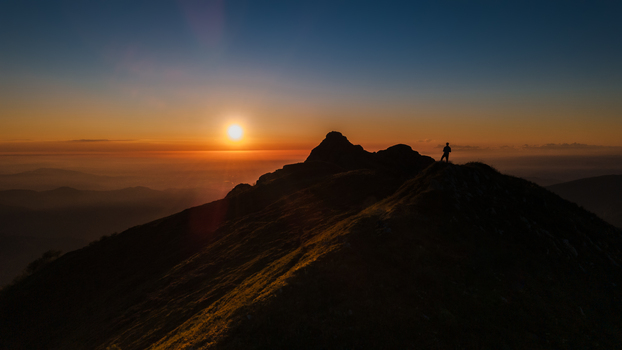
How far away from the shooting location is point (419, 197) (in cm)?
2145

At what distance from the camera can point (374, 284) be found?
45.8ft

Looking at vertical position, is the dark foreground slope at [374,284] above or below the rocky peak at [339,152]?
below

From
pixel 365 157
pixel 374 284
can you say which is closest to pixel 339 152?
pixel 365 157

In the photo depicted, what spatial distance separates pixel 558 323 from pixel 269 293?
14851 millimetres

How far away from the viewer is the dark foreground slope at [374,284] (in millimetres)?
12227

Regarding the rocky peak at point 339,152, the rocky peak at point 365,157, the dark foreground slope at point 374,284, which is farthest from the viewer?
the rocky peak at point 339,152

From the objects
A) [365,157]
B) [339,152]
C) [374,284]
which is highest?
[339,152]

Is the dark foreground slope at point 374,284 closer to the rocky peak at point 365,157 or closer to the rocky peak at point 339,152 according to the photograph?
the rocky peak at point 365,157

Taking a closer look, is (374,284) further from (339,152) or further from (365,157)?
(339,152)

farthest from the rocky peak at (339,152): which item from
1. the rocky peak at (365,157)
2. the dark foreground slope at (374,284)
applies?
the dark foreground slope at (374,284)

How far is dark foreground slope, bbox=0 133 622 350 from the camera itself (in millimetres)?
12227

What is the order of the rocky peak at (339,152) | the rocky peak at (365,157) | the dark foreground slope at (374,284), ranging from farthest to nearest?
the rocky peak at (339,152) < the rocky peak at (365,157) < the dark foreground slope at (374,284)

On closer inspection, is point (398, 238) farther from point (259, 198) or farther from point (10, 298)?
point (10, 298)

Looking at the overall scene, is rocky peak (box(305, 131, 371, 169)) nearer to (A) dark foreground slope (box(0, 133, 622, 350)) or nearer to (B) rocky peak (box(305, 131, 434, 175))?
(B) rocky peak (box(305, 131, 434, 175))
